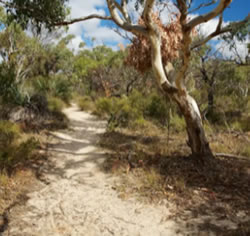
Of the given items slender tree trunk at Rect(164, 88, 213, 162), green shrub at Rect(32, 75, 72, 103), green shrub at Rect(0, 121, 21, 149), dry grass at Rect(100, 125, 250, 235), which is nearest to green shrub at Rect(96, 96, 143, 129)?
dry grass at Rect(100, 125, 250, 235)

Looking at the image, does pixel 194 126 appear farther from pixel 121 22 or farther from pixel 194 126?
pixel 121 22

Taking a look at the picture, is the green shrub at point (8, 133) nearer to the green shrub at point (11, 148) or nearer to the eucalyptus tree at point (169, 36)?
the green shrub at point (11, 148)

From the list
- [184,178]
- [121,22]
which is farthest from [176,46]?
[184,178]

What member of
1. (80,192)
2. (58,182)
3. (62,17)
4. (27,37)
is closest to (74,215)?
(80,192)

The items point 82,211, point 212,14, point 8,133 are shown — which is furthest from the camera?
point 8,133

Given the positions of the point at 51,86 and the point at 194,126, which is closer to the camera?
the point at 194,126

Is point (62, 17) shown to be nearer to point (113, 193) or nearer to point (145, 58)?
point (145, 58)

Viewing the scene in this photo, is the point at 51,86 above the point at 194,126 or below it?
above

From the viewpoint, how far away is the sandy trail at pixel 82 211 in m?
2.89

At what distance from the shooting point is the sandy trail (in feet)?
9.49

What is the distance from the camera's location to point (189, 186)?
3.90 meters

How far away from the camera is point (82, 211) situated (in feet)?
11.0

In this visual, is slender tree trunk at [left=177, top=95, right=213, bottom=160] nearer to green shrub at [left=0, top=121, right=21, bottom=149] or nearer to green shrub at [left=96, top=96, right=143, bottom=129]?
green shrub at [left=96, top=96, right=143, bottom=129]

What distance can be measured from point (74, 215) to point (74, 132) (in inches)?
206
